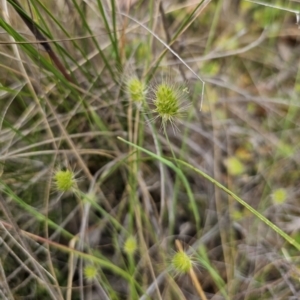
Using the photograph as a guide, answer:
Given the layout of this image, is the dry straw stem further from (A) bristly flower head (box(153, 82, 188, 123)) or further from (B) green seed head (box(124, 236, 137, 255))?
(A) bristly flower head (box(153, 82, 188, 123))

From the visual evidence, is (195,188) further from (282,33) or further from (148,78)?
(282,33)

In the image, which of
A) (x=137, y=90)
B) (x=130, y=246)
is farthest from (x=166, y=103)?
(x=130, y=246)

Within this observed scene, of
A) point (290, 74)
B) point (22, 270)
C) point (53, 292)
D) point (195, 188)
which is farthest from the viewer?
point (290, 74)

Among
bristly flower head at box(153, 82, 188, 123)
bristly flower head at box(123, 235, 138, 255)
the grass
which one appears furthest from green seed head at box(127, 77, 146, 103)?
bristly flower head at box(123, 235, 138, 255)

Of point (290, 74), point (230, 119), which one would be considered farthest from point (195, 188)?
point (290, 74)

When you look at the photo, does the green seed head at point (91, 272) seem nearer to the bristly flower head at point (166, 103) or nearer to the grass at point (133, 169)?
the grass at point (133, 169)

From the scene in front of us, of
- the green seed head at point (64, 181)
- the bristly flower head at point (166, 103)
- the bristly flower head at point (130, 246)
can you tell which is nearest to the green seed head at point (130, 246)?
the bristly flower head at point (130, 246)

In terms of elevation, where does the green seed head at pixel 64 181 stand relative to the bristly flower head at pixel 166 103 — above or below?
below

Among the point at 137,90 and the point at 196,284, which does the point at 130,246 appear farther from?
the point at 137,90

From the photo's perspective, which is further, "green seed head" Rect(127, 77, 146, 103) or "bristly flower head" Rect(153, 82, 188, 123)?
"green seed head" Rect(127, 77, 146, 103)
